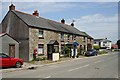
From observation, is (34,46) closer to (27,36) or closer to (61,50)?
(27,36)

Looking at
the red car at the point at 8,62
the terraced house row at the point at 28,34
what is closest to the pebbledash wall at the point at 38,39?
the terraced house row at the point at 28,34

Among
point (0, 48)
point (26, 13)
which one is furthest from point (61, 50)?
point (0, 48)

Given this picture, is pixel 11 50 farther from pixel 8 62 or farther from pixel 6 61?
pixel 6 61

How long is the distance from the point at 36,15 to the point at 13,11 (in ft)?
26.2

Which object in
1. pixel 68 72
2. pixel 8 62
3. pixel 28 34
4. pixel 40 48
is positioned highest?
pixel 28 34

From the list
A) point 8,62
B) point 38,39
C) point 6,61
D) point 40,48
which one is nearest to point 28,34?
point 38,39

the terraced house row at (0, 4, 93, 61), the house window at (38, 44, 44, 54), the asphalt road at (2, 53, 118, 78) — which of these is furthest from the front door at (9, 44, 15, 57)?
the asphalt road at (2, 53, 118, 78)

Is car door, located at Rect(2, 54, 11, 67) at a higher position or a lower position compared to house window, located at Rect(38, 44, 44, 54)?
lower

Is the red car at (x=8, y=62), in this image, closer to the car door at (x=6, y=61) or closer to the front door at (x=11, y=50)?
the car door at (x=6, y=61)

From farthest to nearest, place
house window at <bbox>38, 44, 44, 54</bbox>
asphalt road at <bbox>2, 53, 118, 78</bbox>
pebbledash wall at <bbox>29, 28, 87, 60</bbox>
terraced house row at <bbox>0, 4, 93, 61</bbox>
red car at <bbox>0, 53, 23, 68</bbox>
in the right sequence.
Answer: house window at <bbox>38, 44, 44, 54</bbox>
pebbledash wall at <bbox>29, 28, 87, 60</bbox>
terraced house row at <bbox>0, 4, 93, 61</bbox>
red car at <bbox>0, 53, 23, 68</bbox>
asphalt road at <bbox>2, 53, 118, 78</bbox>

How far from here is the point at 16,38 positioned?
35500 millimetres

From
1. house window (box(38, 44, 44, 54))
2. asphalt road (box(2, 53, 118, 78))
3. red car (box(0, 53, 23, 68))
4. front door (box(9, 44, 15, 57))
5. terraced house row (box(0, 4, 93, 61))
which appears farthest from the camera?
house window (box(38, 44, 44, 54))

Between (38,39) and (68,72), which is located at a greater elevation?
(38,39)

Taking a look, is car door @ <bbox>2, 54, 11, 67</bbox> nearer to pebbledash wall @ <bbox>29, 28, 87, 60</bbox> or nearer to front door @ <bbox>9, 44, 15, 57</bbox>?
front door @ <bbox>9, 44, 15, 57</bbox>
